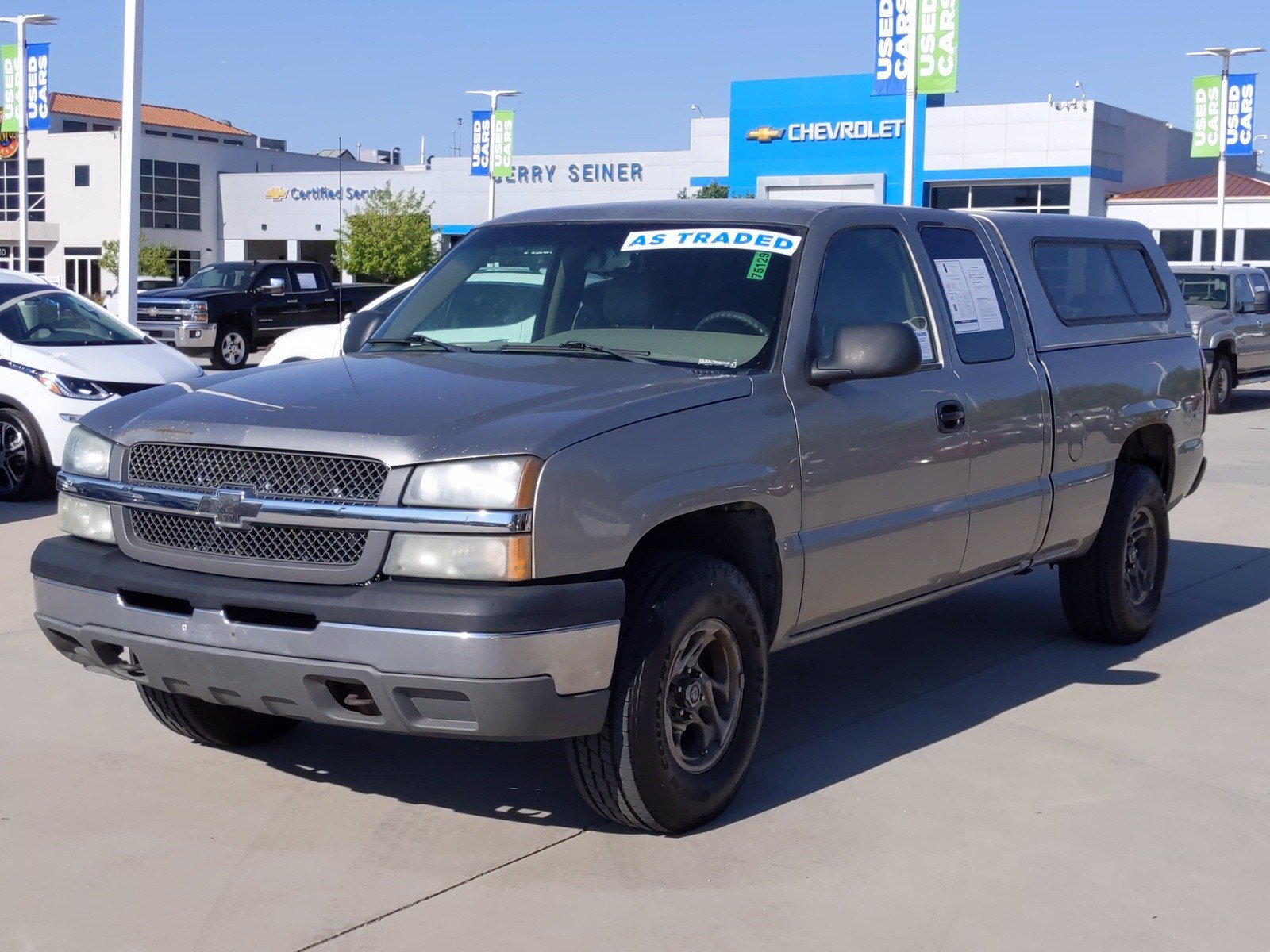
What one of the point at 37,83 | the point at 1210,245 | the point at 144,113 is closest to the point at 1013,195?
the point at 1210,245

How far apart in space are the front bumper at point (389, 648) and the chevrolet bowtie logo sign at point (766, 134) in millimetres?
55447

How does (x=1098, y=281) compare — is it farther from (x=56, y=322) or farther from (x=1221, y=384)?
(x=1221, y=384)

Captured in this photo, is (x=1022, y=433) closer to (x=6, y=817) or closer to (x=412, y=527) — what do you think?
(x=412, y=527)

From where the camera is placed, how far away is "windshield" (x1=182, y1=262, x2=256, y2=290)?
25.4 metres

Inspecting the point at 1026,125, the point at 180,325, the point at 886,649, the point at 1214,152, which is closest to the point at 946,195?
the point at 1026,125

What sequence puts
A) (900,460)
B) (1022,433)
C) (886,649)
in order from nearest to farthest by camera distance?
A: (900,460) < (1022,433) < (886,649)

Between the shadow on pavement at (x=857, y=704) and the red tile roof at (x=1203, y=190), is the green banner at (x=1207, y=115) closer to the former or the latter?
the red tile roof at (x=1203, y=190)

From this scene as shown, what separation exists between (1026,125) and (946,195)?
3.82 meters

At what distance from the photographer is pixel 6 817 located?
4586mm

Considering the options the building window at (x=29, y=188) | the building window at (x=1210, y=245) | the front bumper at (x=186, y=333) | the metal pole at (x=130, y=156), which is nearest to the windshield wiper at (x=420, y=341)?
the metal pole at (x=130, y=156)

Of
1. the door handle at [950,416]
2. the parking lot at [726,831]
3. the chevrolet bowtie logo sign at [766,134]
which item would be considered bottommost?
the parking lot at [726,831]

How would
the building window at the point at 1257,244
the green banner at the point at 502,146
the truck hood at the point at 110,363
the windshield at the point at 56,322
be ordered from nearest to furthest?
1. the truck hood at the point at 110,363
2. the windshield at the point at 56,322
3. the green banner at the point at 502,146
4. the building window at the point at 1257,244

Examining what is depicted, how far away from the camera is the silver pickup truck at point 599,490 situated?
394cm

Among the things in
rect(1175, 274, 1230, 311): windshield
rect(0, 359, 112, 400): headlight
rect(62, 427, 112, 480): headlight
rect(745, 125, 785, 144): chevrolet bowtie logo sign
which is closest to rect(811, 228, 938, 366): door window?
rect(62, 427, 112, 480): headlight
